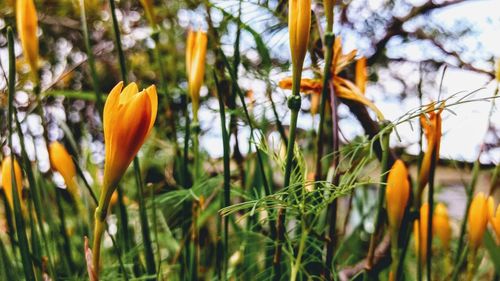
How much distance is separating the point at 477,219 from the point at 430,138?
115 millimetres

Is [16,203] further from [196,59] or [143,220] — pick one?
[196,59]

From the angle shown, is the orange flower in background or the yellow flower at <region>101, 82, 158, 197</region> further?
the orange flower in background

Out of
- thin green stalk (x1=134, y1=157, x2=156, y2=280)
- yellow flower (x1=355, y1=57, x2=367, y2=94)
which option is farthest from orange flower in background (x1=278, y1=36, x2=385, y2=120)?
thin green stalk (x1=134, y1=157, x2=156, y2=280)

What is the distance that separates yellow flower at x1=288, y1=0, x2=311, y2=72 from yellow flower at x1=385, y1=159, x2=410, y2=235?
0.39ft

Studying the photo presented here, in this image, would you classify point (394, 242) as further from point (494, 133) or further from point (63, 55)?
point (63, 55)

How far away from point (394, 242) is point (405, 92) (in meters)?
1.59

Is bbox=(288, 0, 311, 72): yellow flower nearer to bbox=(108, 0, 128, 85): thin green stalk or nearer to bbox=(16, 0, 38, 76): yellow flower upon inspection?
bbox=(108, 0, 128, 85): thin green stalk

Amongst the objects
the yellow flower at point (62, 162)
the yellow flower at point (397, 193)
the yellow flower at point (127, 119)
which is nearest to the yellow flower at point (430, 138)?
the yellow flower at point (397, 193)

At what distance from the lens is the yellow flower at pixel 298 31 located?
1.21 ft

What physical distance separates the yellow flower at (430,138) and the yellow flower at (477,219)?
69mm

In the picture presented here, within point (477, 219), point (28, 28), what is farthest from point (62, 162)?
point (477, 219)

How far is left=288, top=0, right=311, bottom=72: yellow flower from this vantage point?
369 millimetres

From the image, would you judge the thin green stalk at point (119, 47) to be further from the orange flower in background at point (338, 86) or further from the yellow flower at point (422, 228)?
the yellow flower at point (422, 228)

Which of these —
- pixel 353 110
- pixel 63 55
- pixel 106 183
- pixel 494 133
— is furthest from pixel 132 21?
pixel 106 183
